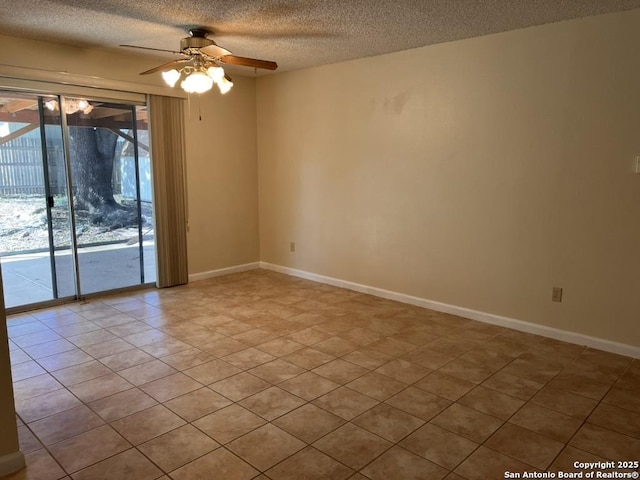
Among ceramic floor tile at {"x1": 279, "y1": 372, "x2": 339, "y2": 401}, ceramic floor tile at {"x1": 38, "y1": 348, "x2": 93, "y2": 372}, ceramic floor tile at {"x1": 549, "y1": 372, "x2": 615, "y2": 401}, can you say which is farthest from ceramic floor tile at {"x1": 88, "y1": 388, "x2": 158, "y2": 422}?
ceramic floor tile at {"x1": 549, "y1": 372, "x2": 615, "y2": 401}

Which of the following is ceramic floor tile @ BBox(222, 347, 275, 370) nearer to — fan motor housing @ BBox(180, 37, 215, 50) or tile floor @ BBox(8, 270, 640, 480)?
tile floor @ BBox(8, 270, 640, 480)

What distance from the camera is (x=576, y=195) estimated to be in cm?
353

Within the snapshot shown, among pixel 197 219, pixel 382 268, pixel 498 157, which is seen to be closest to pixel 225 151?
pixel 197 219

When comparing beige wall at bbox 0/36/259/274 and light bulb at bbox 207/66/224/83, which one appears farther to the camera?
beige wall at bbox 0/36/259/274

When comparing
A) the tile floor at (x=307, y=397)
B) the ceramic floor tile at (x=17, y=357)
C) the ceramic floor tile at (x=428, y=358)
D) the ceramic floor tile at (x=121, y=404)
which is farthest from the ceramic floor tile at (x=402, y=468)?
the ceramic floor tile at (x=17, y=357)

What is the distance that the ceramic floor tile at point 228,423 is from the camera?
2402mm

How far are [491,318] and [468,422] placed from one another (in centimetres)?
177

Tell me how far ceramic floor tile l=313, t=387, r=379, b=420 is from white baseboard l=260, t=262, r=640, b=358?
5.97 feet

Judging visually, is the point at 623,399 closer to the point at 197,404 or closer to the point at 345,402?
the point at 345,402

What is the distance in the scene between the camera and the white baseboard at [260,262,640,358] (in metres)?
3.46

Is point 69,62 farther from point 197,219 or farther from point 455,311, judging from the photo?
point 455,311

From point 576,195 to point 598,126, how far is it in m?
0.52

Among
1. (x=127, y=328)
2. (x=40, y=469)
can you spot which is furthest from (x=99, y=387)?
(x=127, y=328)

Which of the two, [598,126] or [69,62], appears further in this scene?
[69,62]
